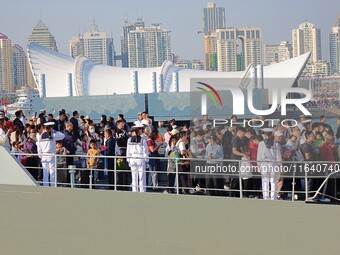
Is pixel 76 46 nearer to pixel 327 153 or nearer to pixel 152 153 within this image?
pixel 152 153

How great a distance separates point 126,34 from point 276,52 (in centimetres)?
372

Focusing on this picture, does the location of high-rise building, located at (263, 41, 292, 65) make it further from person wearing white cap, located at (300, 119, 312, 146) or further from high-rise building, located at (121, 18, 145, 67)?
high-rise building, located at (121, 18, 145, 67)

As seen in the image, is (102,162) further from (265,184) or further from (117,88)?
(117,88)

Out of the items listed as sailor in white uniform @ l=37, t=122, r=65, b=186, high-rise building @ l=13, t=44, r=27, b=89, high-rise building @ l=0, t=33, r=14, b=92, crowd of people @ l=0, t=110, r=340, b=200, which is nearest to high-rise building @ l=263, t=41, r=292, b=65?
crowd of people @ l=0, t=110, r=340, b=200

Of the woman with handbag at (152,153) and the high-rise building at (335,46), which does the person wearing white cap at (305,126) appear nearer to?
the high-rise building at (335,46)

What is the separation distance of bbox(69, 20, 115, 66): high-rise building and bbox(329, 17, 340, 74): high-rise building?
15.5ft

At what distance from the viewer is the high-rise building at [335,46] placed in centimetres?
1323

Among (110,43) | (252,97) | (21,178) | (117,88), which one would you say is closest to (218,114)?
(252,97)

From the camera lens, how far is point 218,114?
13.6 m

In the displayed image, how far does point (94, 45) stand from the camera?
62.1 ft

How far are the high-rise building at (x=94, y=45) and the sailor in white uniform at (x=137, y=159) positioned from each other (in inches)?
109

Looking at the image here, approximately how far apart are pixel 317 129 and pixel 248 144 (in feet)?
3.03

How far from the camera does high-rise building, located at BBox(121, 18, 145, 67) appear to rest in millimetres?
16375

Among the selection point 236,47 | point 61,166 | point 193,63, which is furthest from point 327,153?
point 61,166
